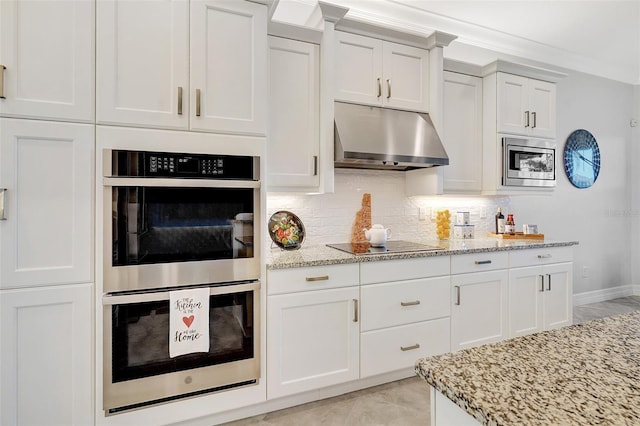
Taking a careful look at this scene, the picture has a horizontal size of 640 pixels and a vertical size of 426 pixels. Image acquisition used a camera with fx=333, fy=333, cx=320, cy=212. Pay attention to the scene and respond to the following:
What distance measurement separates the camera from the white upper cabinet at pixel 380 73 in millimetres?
2447

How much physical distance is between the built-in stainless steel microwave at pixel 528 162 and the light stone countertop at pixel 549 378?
2483 millimetres

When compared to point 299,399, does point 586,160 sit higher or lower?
higher

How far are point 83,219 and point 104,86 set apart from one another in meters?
0.65

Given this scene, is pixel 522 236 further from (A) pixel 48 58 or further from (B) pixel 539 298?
(A) pixel 48 58

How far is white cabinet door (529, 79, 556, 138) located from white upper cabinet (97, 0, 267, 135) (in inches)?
106

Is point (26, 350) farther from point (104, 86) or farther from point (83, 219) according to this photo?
point (104, 86)

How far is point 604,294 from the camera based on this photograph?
434cm

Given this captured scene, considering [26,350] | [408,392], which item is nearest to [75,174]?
[26,350]

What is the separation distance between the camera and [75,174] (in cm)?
158

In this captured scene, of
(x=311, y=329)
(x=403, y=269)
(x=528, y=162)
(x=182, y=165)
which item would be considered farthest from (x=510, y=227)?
(x=182, y=165)

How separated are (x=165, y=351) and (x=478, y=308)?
7.15ft

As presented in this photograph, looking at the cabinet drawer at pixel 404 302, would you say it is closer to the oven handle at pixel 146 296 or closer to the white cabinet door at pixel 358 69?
the oven handle at pixel 146 296

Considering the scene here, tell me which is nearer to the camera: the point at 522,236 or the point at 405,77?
the point at 405,77

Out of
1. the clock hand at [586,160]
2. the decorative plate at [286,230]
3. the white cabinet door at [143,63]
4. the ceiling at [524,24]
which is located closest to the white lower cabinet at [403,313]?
the decorative plate at [286,230]
